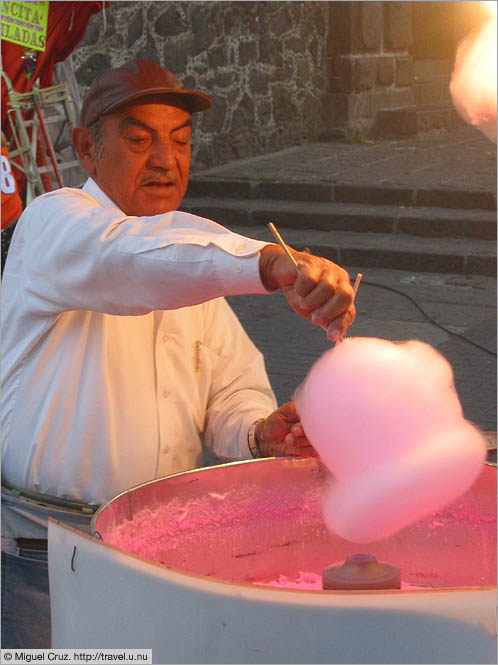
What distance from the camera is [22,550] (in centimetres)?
200

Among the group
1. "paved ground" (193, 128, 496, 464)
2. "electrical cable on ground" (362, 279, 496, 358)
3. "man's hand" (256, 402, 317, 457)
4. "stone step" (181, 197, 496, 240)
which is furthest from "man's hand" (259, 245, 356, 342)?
"stone step" (181, 197, 496, 240)

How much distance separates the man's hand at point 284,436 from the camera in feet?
6.38

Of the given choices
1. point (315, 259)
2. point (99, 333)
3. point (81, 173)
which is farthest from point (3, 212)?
point (315, 259)

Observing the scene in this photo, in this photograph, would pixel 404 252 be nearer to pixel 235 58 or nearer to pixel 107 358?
pixel 235 58

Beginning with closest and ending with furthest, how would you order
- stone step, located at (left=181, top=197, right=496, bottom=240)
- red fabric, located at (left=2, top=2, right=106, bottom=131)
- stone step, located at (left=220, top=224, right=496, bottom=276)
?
red fabric, located at (left=2, top=2, right=106, bottom=131) → stone step, located at (left=220, top=224, right=496, bottom=276) → stone step, located at (left=181, top=197, right=496, bottom=240)

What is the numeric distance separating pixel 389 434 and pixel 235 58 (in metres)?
7.68

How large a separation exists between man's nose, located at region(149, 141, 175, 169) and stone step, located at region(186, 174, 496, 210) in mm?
5610

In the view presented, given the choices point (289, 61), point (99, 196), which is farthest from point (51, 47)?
point (289, 61)

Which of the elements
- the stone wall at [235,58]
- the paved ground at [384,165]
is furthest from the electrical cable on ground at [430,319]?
the stone wall at [235,58]

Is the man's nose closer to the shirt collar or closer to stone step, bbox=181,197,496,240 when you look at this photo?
the shirt collar

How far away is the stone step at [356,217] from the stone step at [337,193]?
0.18 feet

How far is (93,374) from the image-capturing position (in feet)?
6.32

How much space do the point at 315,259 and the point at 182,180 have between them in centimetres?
70

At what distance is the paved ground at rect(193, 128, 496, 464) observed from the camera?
16.6 feet
